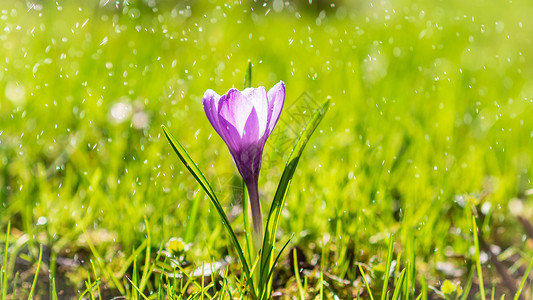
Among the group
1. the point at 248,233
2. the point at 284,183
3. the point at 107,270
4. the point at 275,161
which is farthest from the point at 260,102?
the point at 275,161

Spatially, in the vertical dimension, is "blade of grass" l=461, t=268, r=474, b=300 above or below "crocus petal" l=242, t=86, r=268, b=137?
below

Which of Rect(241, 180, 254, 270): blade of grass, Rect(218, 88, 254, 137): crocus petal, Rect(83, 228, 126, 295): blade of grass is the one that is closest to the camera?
Rect(218, 88, 254, 137): crocus petal

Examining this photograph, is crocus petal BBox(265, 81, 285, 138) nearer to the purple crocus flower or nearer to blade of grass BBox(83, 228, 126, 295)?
the purple crocus flower

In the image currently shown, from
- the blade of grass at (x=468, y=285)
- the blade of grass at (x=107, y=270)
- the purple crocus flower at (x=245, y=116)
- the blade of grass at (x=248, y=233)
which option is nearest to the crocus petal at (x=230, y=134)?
the purple crocus flower at (x=245, y=116)

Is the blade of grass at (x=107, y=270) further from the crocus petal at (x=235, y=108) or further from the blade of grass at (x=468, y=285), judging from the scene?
the blade of grass at (x=468, y=285)

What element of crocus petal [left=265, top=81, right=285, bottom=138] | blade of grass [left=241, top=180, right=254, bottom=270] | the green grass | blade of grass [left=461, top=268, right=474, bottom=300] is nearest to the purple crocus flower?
crocus petal [left=265, top=81, right=285, bottom=138]

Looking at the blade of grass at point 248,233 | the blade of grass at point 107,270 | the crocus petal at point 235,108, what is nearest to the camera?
the crocus petal at point 235,108
